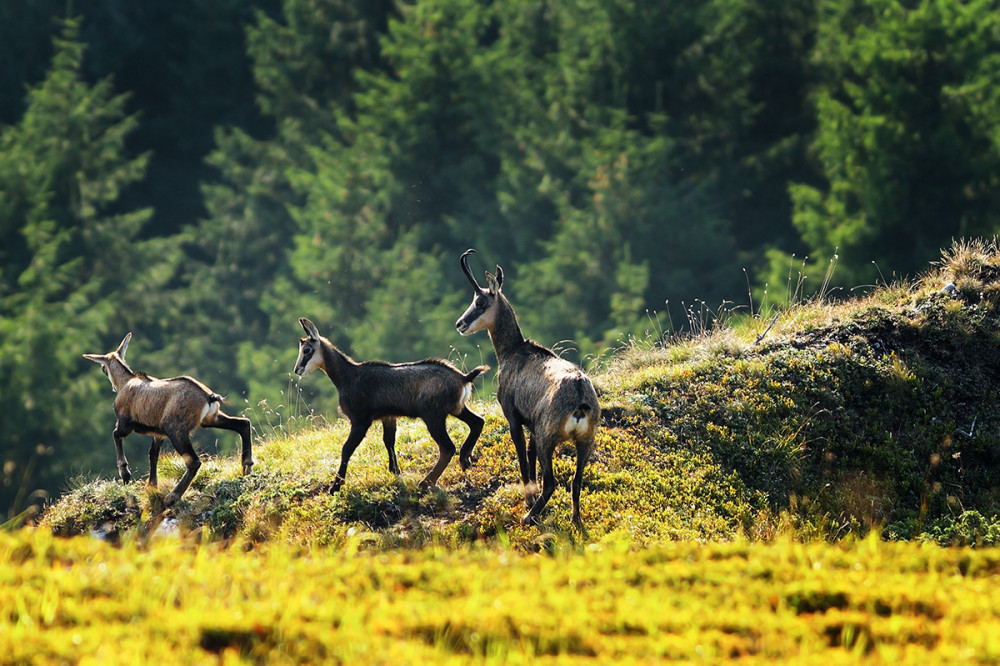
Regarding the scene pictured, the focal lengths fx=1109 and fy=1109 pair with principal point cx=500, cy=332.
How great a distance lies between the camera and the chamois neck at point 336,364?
1132 cm

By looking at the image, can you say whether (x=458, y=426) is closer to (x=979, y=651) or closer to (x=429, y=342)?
(x=979, y=651)

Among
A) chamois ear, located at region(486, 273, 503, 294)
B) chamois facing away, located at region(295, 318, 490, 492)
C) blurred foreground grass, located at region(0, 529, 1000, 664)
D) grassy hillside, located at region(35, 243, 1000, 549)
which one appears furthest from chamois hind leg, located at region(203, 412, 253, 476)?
blurred foreground grass, located at region(0, 529, 1000, 664)

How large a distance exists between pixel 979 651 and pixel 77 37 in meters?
43.1

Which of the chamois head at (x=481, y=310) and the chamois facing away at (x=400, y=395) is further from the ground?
the chamois head at (x=481, y=310)

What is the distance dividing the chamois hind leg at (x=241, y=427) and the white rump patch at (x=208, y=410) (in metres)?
0.09

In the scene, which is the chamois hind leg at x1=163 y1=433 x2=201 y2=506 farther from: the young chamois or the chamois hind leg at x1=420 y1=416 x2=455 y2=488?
the young chamois

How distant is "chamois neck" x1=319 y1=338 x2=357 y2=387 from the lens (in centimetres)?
1132

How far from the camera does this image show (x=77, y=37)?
42.5 meters

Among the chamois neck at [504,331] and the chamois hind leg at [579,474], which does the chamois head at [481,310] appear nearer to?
the chamois neck at [504,331]

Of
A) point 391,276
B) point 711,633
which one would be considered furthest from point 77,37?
point 711,633

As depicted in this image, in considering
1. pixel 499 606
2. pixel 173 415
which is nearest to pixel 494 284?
pixel 173 415

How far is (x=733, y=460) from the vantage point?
11.8 metres

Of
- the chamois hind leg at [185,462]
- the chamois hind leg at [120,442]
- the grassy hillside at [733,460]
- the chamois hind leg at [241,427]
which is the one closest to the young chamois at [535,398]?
the grassy hillside at [733,460]

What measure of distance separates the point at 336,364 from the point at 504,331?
1.76 meters
